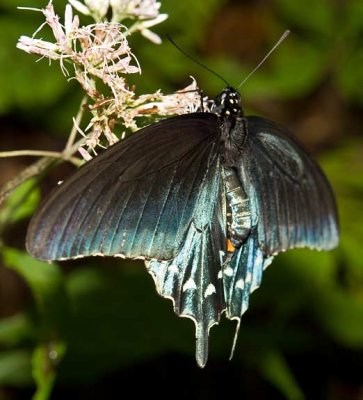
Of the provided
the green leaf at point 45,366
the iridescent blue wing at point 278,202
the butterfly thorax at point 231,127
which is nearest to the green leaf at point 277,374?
the iridescent blue wing at point 278,202

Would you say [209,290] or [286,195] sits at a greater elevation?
[286,195]

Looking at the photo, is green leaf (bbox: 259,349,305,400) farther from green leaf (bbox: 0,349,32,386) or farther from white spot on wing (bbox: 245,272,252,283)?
green leaf (bbox: 0,349,32,386)

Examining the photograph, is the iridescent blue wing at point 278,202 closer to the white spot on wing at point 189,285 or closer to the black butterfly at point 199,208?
the black butterfly at point 199,208

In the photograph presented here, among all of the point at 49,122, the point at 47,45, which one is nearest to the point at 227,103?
the point at 47,45

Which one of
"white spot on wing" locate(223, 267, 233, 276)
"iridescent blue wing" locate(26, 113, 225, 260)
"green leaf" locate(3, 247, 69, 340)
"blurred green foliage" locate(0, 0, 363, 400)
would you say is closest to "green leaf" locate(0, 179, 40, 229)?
"blurred green foliage" locate(0, 0, 363, 400)

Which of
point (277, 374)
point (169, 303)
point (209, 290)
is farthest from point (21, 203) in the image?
point (277, 374)

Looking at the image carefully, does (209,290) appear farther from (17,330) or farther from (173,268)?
(17,330)

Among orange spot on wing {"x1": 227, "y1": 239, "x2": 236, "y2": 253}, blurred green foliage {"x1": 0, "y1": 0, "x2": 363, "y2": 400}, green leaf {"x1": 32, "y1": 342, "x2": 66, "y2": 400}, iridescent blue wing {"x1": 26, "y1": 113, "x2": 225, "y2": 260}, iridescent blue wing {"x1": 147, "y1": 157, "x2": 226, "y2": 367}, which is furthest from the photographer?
blurred green foliage {"x1": 0, "y1": 0, "x2": 363, "y2": 400}
